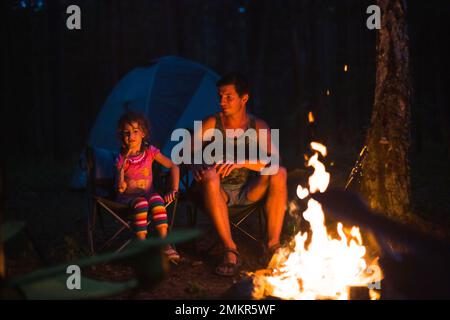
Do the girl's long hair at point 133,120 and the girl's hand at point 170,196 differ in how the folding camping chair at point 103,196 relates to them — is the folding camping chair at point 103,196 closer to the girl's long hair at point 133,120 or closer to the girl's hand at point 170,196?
the girl's hand at point 170,196

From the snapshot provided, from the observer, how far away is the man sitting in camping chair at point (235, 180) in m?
3.97

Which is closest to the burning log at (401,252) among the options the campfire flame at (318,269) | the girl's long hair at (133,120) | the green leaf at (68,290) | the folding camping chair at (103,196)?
the campfire flame at (318,269)

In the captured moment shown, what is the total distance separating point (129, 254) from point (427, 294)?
1.49m

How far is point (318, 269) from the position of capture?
3.06 m

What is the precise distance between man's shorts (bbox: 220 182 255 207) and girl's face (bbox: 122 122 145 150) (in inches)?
28.8

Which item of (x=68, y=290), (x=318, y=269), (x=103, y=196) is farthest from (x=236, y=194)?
(x=68, y=290)

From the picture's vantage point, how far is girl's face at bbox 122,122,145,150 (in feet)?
13.7

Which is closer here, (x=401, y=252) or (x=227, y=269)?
(x=401, y=252)

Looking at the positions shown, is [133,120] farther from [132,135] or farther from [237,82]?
[237,82]

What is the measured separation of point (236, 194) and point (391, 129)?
1.48 meters

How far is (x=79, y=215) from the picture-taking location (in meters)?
6.15

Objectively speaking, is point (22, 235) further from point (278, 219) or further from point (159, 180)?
point (278, 219)

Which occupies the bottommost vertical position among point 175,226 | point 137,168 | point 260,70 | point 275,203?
point 175,226
